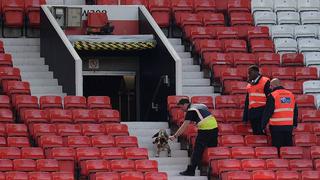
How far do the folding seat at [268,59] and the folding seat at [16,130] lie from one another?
234 inches

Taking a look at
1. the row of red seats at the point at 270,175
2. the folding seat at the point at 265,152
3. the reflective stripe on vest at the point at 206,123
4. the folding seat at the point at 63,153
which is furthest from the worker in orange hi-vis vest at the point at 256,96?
the folding seat at the point at 63,153

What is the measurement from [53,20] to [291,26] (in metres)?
5.18

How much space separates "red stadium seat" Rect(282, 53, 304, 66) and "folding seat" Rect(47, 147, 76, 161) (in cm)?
663

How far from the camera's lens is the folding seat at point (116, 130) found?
2459 centimetres

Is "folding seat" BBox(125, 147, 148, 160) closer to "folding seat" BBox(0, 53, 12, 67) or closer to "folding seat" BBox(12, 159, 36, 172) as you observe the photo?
"folding seat" BBox(12, 159, 36, 172)

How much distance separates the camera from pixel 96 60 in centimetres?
2980

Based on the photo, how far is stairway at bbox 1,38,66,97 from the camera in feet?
89.8

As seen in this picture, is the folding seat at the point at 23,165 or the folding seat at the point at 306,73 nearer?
the folding seat at the point at 23,165

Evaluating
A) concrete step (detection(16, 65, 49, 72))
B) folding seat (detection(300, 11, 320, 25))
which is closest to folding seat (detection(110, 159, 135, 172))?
concrete step (detection(16, 65, 49, 72))

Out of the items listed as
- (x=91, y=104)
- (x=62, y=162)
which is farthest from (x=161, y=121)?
(x=62, y=162)

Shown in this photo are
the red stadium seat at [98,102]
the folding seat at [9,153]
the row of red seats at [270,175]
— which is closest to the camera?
the row of red seats at [270,175]

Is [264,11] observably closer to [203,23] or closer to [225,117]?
[203,23]

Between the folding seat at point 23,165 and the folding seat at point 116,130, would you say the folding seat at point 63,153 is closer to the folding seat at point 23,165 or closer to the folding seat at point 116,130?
the folding seat at point 23,165

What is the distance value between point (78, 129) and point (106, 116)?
3.04 ft
